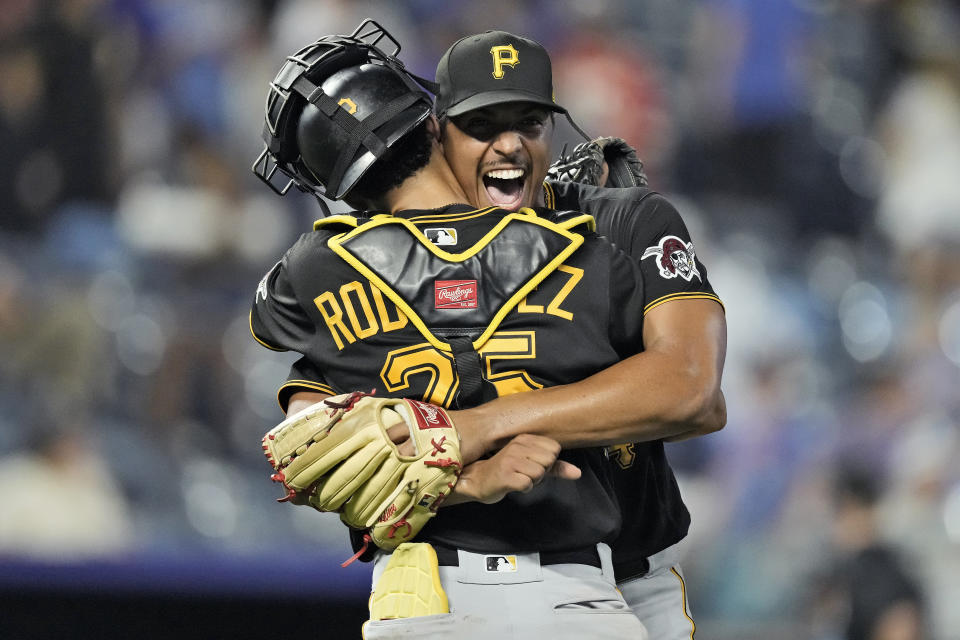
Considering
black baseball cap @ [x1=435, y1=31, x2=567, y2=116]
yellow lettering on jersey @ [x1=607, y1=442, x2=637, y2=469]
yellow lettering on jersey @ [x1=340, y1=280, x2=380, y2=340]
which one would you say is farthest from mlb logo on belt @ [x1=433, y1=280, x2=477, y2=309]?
yellow lettering on jersey @ [x1=607, y1=442, x2=637, y2=469]

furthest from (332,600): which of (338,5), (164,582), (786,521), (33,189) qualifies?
(338,5)

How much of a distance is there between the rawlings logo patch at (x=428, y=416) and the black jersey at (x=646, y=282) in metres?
0.48

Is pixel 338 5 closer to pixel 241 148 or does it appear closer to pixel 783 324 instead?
pixel 241 148

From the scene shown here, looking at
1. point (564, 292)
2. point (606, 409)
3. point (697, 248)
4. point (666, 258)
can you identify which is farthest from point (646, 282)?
point (697, 248)

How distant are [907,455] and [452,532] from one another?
14.3ft

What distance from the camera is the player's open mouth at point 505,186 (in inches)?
95.0

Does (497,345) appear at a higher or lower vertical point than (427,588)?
higher

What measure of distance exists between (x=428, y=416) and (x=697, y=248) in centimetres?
438

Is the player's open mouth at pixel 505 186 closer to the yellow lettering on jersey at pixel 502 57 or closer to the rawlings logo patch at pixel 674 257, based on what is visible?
the yellow lettering on jersey at pixel 502 57

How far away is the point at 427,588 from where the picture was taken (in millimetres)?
1951

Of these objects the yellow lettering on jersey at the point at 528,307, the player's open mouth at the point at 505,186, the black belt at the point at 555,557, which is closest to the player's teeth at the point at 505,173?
the player's open mouth at the point at 505,186

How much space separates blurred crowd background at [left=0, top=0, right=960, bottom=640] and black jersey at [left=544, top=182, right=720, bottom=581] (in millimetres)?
2795

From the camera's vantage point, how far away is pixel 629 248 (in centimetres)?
231

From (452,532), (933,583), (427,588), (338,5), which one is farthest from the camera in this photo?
(338,5)
